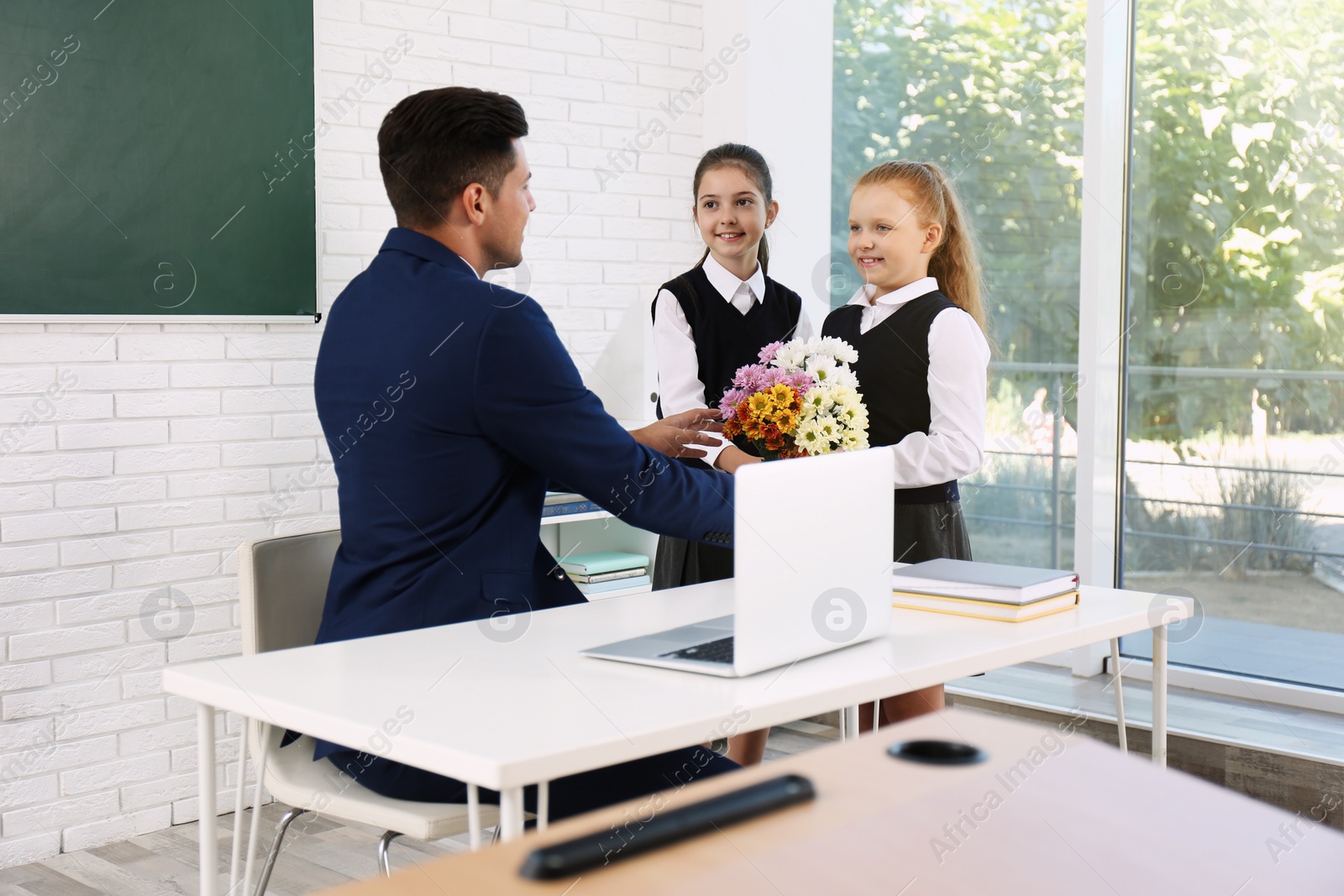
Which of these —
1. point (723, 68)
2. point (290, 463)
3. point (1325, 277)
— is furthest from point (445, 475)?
point (723, 68)

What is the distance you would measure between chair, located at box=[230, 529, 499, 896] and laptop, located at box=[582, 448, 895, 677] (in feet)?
1.06

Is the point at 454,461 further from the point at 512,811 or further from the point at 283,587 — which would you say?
the point at 512,811

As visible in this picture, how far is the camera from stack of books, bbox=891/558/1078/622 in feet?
5.95

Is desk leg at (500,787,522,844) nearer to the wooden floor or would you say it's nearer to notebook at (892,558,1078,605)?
notebook at (892,558,1078,605)

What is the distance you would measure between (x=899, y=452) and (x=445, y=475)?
3.33 feet

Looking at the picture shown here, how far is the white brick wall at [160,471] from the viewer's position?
112 inches

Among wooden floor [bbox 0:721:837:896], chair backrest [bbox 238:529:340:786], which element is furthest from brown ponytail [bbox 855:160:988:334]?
wooden floor [bbox 0:721:837:896]

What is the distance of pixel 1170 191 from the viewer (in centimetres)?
349

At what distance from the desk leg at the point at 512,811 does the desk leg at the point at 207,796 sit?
559 mm

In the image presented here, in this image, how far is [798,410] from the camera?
6.35 ft

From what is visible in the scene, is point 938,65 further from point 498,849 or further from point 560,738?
point 498,849

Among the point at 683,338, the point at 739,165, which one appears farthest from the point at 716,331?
the point at 739,165

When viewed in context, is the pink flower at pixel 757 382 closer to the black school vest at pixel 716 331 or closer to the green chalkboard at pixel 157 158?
the black school vest at pixel 716 331

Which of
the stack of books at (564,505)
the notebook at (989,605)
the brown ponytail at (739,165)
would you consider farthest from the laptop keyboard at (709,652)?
the stack of books at (564,505)
